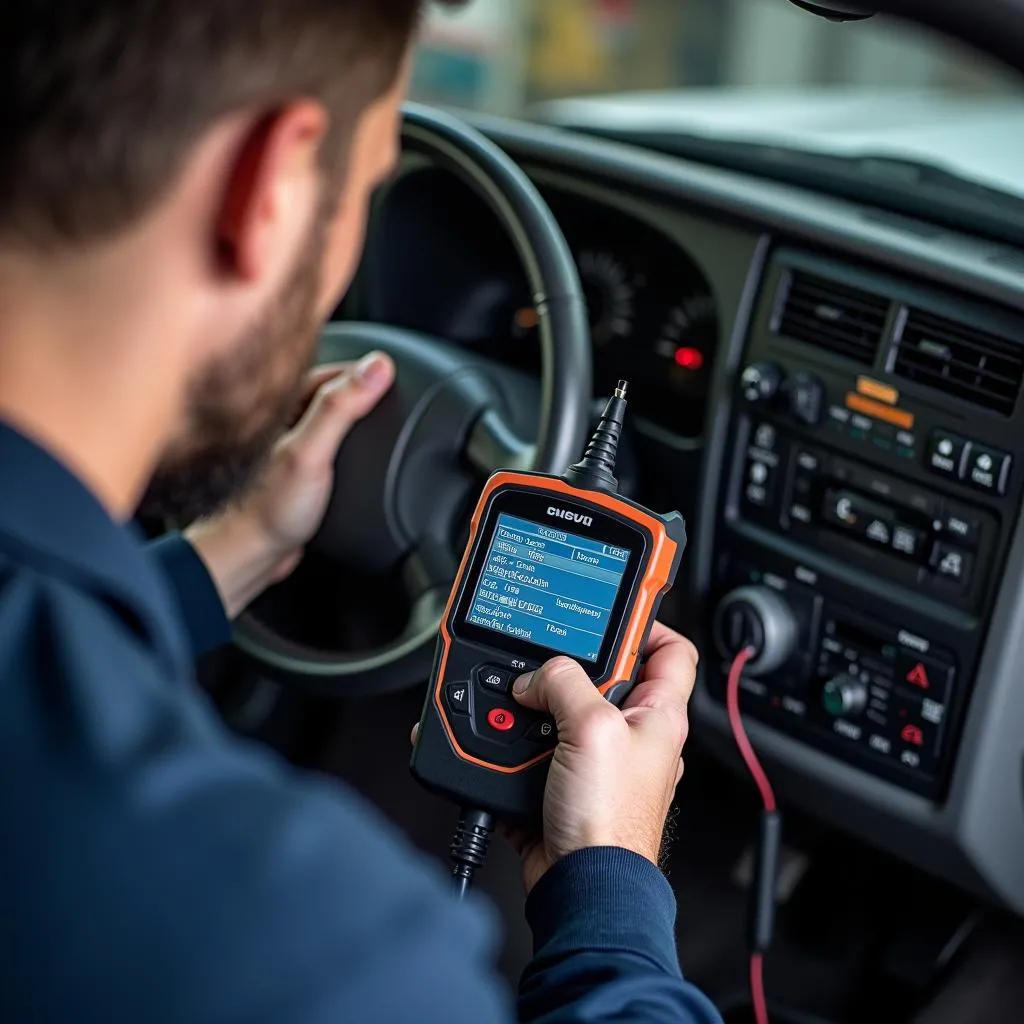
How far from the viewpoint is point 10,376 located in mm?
611

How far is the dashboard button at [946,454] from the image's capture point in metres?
1.19

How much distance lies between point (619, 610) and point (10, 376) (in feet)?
1.60

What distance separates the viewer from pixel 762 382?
4.22 feet

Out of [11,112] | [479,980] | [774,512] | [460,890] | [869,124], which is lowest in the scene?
[460,890]

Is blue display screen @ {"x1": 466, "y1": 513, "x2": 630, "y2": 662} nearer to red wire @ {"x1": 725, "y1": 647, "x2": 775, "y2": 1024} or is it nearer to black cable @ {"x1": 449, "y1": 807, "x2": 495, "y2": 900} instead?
black cable @ {"x1": 449, "y1": 807, "x2": 495, "y2": 900}

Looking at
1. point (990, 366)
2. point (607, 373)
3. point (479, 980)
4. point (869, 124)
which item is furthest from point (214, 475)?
point (869, 124)

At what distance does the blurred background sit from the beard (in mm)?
3973

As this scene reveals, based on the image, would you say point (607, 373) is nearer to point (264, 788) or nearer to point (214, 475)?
point (214, 475)

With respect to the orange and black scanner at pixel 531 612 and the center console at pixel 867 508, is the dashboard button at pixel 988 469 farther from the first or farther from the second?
the orange and black scanner at pixel 531 612

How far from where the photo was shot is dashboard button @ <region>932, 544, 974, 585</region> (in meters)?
1.21

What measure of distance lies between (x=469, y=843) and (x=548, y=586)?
180 mm

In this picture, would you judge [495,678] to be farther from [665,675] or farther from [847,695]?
[847,695]

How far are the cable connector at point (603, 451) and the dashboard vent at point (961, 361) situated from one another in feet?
1.01

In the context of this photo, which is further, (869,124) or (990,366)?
(869,124)
